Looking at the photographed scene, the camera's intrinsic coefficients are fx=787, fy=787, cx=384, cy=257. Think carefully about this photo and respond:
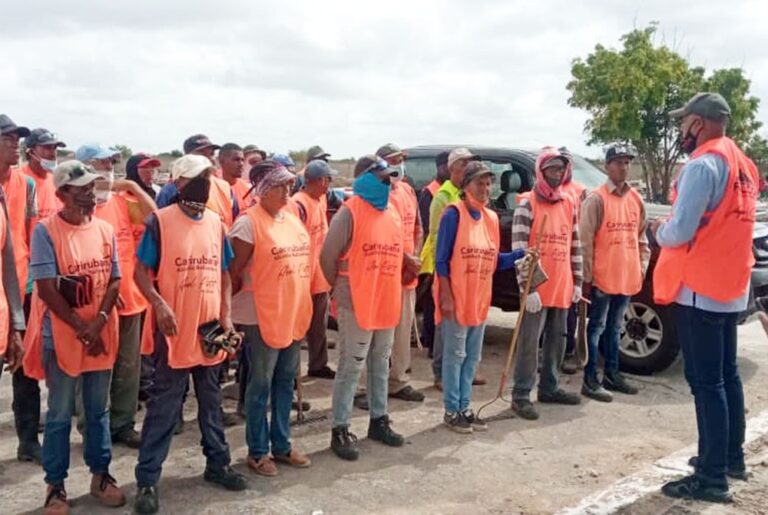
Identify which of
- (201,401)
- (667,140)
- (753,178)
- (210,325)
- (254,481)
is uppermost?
(667,140)

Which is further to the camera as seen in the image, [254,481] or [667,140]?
[667,140]

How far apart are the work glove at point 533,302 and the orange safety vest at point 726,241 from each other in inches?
59.1

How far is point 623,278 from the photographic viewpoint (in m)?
6.52

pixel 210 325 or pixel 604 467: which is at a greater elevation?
pixel 210 325

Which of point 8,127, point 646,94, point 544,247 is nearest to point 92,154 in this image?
point 8,127

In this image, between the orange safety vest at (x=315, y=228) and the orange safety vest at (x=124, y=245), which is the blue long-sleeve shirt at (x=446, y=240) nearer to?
the orange safety vest at (x=315, y=228)

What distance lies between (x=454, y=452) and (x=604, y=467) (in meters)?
0.98

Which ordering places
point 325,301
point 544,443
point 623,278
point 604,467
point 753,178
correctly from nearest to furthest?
point 753,178
point 604,467
point 544,443
point 623,278
point 325,301

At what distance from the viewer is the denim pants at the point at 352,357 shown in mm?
5156

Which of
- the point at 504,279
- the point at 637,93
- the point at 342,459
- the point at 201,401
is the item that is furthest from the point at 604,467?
the point at 637,93

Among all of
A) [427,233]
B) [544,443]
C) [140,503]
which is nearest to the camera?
[140,503]

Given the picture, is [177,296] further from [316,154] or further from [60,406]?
[316,154]

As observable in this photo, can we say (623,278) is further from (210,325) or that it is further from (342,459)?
(210,325)

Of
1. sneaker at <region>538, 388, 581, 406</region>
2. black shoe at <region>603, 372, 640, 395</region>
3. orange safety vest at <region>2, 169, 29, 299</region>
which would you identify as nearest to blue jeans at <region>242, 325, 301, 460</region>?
orange safety vest at <region>2, 169, 29, 299</region>
